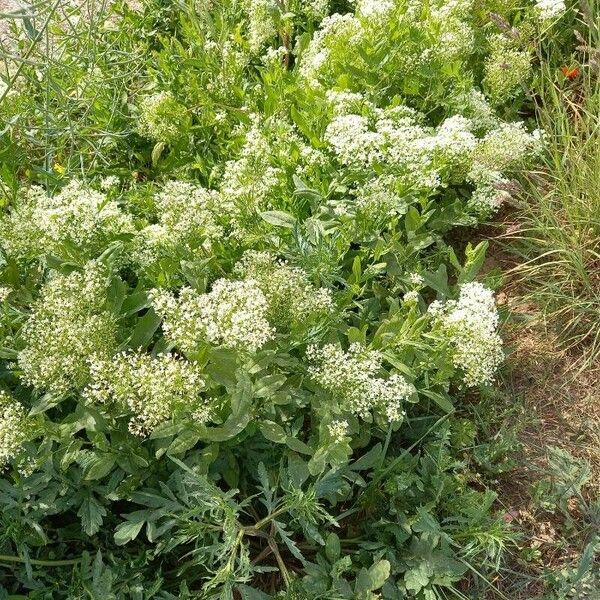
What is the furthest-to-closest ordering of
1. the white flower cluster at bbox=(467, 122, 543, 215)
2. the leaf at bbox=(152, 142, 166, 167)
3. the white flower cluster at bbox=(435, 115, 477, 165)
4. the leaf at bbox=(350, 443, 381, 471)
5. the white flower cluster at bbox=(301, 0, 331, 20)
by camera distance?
the white flower cluster at bbox=(301, 0, 331, 20), the leaf at bbox=(152, 142, 166, 167), the white flower cluster at bbox=(467, 122, 543, 215), the white flower cluster at bbox=(435, 115, 477, 165), the leaf at bbox=(350, 443, 381, 471)

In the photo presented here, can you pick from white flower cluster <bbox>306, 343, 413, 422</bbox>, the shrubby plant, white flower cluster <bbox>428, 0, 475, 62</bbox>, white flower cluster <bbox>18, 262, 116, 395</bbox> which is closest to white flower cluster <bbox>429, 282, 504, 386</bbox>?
the shrubby plant

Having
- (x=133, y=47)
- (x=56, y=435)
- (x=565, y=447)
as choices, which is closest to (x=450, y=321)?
(x=565, y=447)

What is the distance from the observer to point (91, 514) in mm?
2141

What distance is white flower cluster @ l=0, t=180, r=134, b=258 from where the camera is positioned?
7.39 feet

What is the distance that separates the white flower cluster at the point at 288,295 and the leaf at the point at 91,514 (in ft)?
2.43

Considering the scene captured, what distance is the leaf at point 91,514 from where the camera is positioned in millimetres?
2111

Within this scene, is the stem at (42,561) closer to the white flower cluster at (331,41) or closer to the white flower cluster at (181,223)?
the white flower cluster at (181,223)

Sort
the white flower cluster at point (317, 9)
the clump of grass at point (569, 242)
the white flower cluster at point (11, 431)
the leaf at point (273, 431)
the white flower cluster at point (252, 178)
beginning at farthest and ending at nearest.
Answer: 1. the white flower cluster at point (317, 9)
2. the clump of grass at point (569, 242)
3. the white flower cluster at point (252, 178)
4. the leaf at point (273, 431)
5. the white flower cluster at point (11, 431)

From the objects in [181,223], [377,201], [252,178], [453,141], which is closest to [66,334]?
[181,223]

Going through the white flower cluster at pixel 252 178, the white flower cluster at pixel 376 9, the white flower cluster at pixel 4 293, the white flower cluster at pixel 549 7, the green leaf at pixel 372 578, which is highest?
the white flower cluster at pixel 376 9

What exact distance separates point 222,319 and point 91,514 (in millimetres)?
715

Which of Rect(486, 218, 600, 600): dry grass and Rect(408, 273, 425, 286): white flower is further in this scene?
Rect(486, 218, 600, 600): dry grass

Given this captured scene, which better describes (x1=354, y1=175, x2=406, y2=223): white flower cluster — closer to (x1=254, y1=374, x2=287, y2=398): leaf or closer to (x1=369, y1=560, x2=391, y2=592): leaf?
(x1=254, y1=374, x2=287, y2=398): leaf

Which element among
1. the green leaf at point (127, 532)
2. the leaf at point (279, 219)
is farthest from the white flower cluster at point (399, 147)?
the green leaf at point (127, 532)
